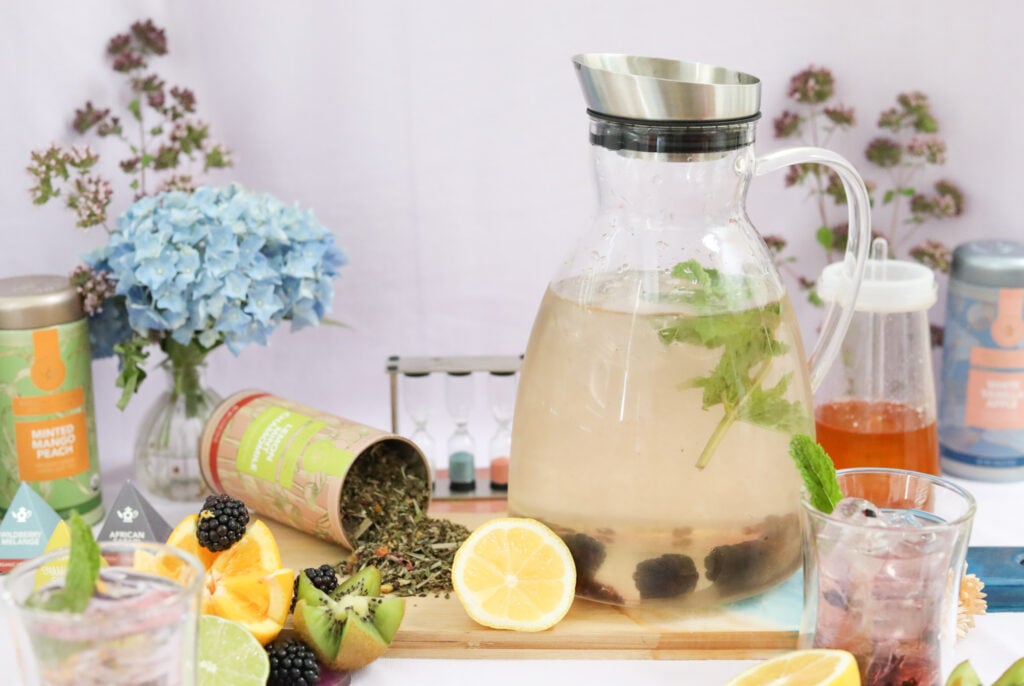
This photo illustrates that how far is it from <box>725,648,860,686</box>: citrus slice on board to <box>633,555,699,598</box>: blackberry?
156 millimetres

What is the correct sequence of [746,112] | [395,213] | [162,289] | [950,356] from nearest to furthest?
[746,112] < [162,289] < [950,356] < [395,213]

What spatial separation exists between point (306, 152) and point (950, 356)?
0.83 metres

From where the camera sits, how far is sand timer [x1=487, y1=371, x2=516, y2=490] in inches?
56.4

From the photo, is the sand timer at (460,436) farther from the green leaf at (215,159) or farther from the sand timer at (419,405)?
the green leaf at (215,159)

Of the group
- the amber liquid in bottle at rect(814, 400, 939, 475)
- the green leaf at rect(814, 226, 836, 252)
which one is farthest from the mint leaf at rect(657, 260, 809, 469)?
the green leaf at rect(814, 226, 836, 252)

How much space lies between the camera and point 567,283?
109cm

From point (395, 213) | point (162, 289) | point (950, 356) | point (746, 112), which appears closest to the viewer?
point (746, 112)

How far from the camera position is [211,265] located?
1294 mm

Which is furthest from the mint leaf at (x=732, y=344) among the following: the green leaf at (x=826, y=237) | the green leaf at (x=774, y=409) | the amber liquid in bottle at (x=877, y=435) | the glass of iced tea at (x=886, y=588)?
the green leaf at (x=826, y=237)

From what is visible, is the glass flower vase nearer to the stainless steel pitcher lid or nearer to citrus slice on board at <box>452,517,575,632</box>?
citrus slice on board at <box>452,517,575,632</box>

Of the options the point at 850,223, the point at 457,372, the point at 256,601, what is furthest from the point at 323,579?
the point at 850,223

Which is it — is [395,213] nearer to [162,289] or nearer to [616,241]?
[162,289]

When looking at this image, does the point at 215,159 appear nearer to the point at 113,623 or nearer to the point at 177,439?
the point at 177,439

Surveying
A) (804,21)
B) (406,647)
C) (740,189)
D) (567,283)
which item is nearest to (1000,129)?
(804,21)
